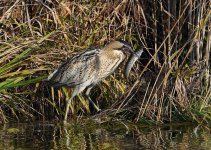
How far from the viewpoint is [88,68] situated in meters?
7.98

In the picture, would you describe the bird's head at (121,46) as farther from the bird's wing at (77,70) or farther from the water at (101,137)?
the water at (101,137)

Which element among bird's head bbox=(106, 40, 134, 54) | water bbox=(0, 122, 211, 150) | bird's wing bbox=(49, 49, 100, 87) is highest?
bird's head bbox=(106, 40, 134, 54)

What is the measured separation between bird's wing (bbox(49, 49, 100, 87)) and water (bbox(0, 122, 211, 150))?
59 centimetres

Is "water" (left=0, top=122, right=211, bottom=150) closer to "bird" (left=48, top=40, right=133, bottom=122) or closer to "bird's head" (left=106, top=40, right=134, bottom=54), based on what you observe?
"bird" (left=48, top=40, right=133, bottom=122)

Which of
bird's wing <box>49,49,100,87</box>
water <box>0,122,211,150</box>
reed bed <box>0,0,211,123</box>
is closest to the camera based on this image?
water <box>0,122,211,150</box>

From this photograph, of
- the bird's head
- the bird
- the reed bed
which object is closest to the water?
the reed bed

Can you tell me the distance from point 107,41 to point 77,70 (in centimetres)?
85

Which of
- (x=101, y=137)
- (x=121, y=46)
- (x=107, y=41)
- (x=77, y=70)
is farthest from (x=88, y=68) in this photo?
(x=101, y=137)

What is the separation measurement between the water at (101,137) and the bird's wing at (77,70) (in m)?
0.59

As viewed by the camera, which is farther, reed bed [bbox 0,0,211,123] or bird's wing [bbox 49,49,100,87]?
bird's wing [bbox 49,49,100,87]

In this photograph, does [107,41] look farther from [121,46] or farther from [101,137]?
[101,137]

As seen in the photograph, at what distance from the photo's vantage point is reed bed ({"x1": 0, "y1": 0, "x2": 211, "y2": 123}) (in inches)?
294

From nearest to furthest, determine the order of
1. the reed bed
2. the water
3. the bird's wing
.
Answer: the water < the reed bed < the bird's wing

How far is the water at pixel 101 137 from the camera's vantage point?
6.21 meters
